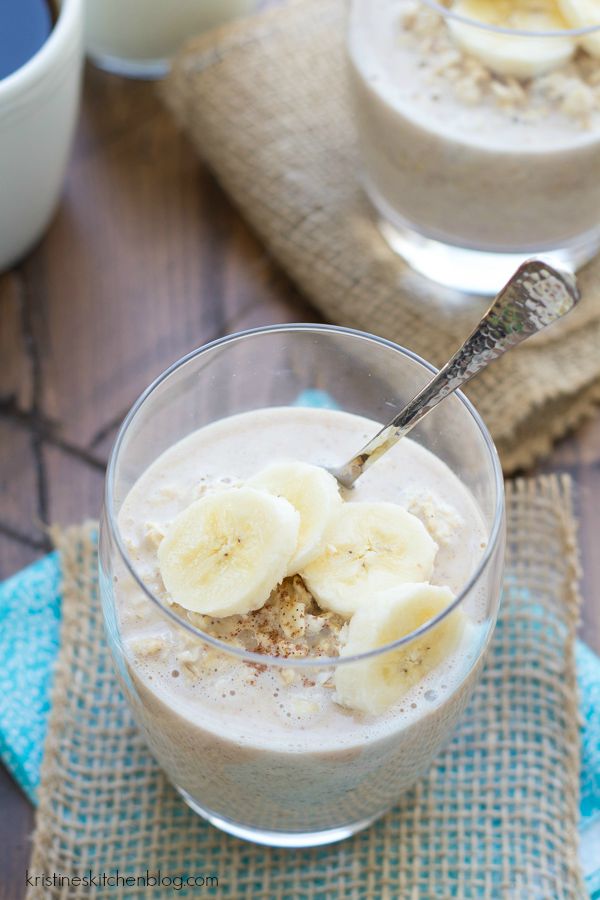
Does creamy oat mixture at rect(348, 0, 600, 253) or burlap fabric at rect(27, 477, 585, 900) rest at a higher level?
creamy oat mixture at rect(348, 0, 600, 253)

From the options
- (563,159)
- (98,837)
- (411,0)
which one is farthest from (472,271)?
(98,837)

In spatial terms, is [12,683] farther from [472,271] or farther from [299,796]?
[472,271]

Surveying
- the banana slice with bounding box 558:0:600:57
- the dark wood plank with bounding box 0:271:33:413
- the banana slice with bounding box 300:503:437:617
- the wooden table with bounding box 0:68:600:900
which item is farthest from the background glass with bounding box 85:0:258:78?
the banana slice with bounding box 300:503:437:617

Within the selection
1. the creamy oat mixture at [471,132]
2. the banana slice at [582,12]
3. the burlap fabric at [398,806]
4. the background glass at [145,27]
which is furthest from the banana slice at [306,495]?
the background glass at [145,27]

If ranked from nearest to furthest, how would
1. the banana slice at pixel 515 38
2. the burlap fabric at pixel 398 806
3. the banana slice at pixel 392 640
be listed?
the banana slice at pixel 392 640, the burlap fabric at pixel 398 806, the banana slice at pixel 515 38

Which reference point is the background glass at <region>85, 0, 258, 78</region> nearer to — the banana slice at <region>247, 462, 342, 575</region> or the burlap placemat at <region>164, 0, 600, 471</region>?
the burlap placemat at <region>164, 0, 600, 471</region>

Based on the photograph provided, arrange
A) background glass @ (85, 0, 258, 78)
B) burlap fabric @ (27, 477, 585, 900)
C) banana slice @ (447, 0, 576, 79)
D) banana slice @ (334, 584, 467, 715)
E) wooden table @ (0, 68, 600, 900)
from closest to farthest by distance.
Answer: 1. banana slice @ (334, 584, 467, 715)
2. burlap fabric @ (27, 477, 585, 900)
3. banana slice @ (447, 0, 576, 79)
4. wooden table @ (0, 68, 600, 900)
5. background glass @ (85, 0, 258, 78)

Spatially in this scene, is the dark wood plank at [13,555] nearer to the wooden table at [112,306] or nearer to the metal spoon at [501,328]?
the wooden table at [112,306]
